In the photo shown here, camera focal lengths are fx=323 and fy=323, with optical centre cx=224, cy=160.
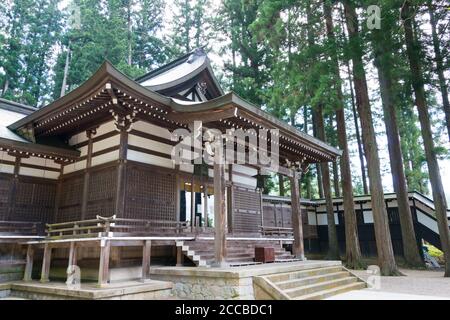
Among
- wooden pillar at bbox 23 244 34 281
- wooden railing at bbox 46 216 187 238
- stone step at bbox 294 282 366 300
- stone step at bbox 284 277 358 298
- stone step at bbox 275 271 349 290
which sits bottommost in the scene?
stone step at bbox 294 282 366 300

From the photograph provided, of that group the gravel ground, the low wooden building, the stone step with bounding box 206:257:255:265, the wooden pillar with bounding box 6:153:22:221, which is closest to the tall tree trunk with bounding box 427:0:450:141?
the low wooden building

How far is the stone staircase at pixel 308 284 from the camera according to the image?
615cm

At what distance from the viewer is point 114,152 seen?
8555mm

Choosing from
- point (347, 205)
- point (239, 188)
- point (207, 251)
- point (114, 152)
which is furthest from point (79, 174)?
point (347, 205)

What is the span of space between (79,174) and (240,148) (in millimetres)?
4838

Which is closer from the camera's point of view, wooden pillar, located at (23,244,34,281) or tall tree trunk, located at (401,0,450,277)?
wooden pillar, located at (23,244,34,281)

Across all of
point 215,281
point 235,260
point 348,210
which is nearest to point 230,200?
point 235,260

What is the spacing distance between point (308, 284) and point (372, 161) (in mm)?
6358

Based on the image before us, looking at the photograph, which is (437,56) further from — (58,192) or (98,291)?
(58,192)

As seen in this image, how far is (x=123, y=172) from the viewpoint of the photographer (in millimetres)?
8148

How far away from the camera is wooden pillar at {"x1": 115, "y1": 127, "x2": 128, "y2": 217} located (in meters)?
7.90

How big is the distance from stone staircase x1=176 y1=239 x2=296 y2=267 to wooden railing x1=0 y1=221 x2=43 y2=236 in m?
4.22

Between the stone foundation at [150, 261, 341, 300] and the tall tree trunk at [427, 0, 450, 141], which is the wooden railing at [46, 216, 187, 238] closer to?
the stone foundation at [150, 261, 341, 300]
